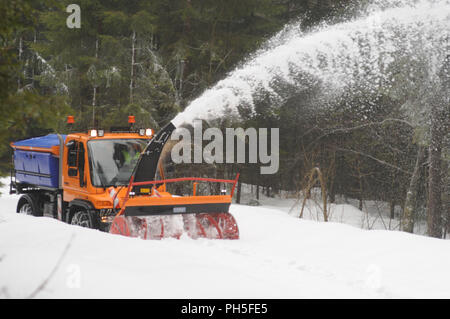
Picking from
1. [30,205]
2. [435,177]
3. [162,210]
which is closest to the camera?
[162,210]

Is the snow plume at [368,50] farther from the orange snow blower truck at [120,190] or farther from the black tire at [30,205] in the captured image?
the black tire at [30,205]

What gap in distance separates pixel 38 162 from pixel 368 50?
27.5ft

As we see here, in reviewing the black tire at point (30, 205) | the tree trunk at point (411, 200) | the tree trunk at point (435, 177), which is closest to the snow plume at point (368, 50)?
the tree trunk at point (435, 177)

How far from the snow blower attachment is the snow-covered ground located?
36 cm

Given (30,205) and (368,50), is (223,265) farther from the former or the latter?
(368,50)

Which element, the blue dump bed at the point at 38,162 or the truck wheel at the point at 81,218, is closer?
the truck wheel at the point at 81,218

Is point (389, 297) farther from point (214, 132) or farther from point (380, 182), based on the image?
point (214, 132)

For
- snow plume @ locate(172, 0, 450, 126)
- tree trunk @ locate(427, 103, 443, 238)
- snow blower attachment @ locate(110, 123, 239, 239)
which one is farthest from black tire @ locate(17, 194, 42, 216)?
tree trunk @ locate(427, 103, 443, 238)

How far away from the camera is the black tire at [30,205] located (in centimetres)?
1000

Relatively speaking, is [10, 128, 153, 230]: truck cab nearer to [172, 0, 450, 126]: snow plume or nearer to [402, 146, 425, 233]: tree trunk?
[172, 0, 450, 126]: snow plume

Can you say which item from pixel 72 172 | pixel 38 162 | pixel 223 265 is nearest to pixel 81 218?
pixel 72 172

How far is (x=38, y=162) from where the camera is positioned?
970cm

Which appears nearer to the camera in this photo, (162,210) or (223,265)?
(223,265)

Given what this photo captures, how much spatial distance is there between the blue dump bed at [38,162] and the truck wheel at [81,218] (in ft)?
2.97
